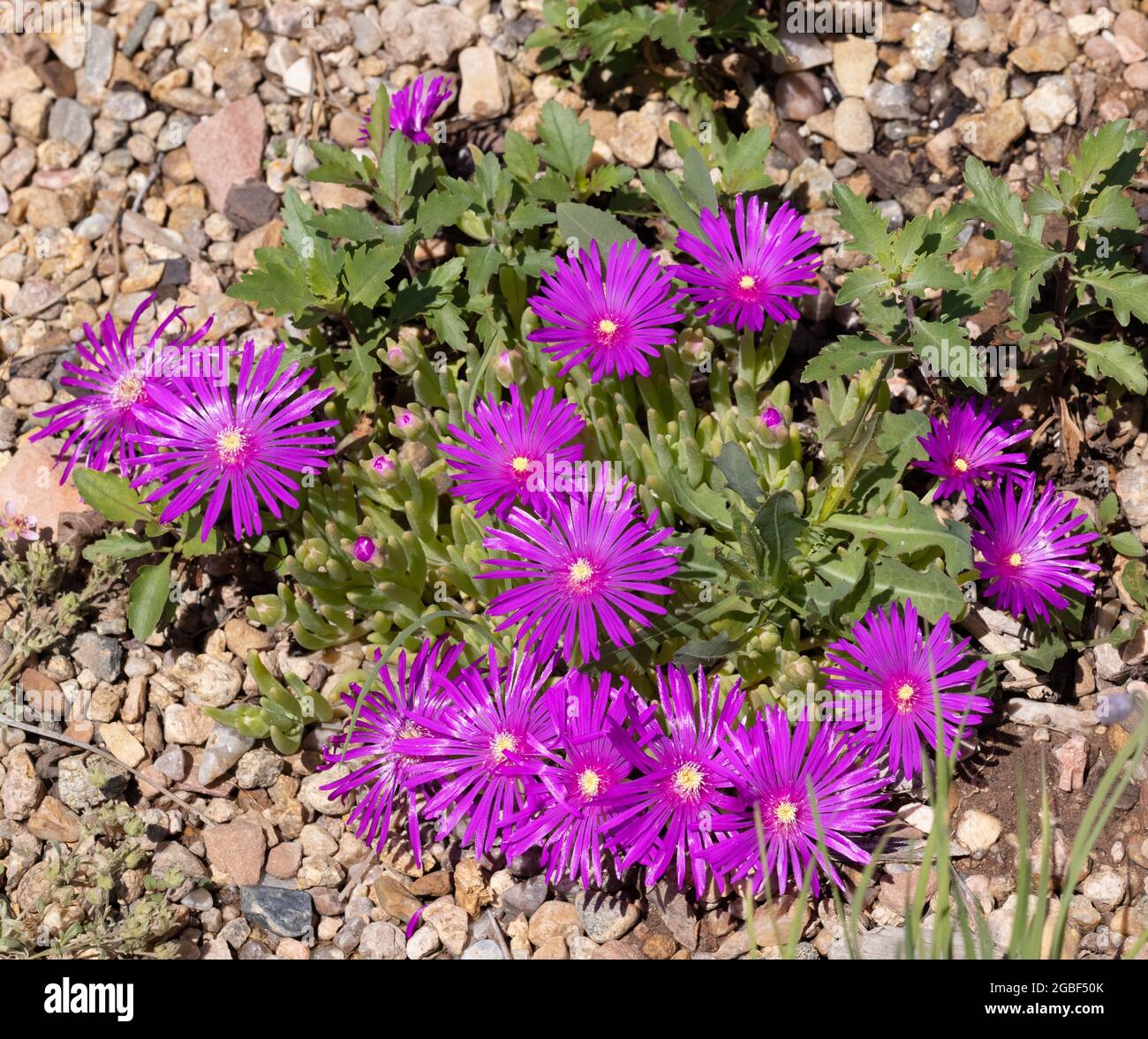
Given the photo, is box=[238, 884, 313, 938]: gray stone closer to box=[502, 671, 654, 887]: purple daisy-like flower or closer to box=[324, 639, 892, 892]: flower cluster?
box=[324, 639, 892, 892]: flower cluster

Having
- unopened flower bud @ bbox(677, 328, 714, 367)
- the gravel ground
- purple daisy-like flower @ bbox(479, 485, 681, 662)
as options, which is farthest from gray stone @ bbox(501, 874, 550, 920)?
unopened flower bud @ bbox(677, 328, 714, 367)

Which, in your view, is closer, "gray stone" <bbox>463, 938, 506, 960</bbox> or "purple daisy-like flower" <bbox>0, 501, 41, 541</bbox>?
"gray stone" <bbox>463, 938, 506, 960</bbox>

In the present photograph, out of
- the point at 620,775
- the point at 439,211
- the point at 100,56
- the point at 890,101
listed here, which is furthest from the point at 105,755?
the point at 890,101

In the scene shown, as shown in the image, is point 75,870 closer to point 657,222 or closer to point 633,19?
point 657,222

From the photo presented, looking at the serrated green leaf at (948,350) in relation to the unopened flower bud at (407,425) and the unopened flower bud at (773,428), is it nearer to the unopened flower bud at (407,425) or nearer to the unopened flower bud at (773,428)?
the unopened flower bud at (773,428)

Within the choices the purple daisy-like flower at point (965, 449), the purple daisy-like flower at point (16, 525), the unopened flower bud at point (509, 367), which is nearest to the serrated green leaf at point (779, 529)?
the purple daisy-like flower at point (965, 449)

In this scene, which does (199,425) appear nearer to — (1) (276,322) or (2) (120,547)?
(2) (120,547)
